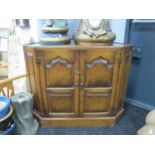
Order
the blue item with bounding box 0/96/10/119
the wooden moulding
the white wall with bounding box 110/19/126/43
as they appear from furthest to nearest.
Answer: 1. the white wall with bounding box 110/19/126/43
2. the wooden moulding
3. the blue item with bounding box 0/96/10/119

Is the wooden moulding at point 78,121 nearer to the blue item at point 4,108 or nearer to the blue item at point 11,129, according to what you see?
the blue item at point 11,129

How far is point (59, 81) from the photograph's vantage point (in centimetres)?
166

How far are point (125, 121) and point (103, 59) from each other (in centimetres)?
82

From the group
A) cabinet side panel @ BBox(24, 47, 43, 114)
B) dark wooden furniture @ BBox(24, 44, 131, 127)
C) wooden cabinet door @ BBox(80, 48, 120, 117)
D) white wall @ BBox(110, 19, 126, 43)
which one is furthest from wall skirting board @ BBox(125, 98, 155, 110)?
cabinet side panel @ BBox(24, 47, 43, 114)

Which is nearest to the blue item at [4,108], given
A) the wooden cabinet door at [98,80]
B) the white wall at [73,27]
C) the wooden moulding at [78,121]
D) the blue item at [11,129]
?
the blue item at [11,129]

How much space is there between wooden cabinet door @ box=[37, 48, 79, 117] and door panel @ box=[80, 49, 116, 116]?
7 cm

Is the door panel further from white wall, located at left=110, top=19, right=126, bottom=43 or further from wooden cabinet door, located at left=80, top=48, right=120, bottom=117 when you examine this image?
white wall, located at left=110, top=19, right=126, bottom=43

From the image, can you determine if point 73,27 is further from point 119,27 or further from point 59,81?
point 59,81

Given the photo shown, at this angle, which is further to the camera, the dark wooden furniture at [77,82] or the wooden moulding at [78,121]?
the wooden moulding at [78,121]

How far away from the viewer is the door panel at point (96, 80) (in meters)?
1.56

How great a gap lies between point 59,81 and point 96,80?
0.35 metres

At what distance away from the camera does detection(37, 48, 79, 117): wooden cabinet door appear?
5.09 feet
